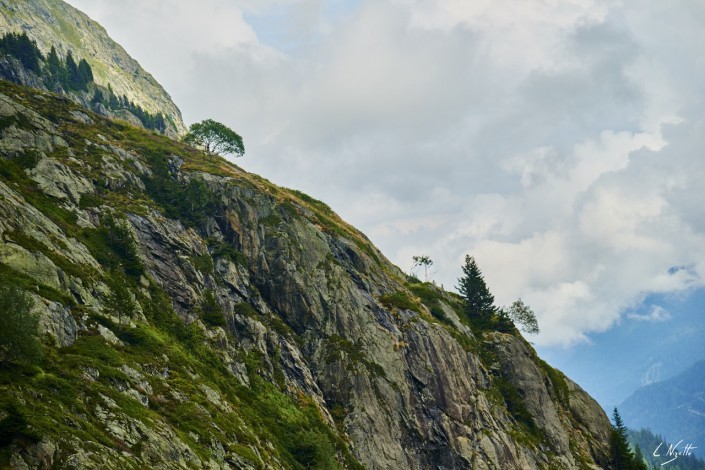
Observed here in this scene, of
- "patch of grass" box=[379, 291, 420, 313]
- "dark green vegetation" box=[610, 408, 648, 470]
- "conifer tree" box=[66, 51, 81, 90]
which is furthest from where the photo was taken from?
"conifer tree" box=[66, 51, 81, 90]

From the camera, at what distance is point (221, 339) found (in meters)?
73.8

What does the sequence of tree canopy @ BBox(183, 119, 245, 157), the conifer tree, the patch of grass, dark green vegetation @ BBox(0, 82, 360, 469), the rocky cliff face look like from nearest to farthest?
Result: dark green vegetation @ BBox(0, 82, 360, 469) → the rocky cliff face → the patch of grass → tree canopy @ BBox(183, 119, 245, 157) → the conifer tree

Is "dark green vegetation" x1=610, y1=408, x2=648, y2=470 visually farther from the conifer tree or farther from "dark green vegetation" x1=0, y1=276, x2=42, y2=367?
the conifer tree

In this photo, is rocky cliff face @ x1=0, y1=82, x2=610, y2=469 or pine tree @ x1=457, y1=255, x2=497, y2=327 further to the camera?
pine tree @ x1=457, y1=255, x2=497, y2=327

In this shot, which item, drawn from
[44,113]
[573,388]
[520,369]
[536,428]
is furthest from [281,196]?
[573,388]

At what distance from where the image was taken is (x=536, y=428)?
98.9m

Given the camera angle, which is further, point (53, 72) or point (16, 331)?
point (53, 72)

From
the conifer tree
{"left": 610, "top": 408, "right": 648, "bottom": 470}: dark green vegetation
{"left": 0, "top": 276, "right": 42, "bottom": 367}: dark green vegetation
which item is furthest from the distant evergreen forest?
{"left": 610, "top": 408, "right": 648, "bottom": 470}: dark green vegetation

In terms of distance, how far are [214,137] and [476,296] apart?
78350 mm

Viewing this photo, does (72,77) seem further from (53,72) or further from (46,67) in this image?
(46,67)

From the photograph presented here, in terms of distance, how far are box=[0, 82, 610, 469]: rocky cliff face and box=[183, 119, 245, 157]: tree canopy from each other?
68.7 feet

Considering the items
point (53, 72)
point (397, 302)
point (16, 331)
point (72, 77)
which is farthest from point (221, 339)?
point (72, 77)

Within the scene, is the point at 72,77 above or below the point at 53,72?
above

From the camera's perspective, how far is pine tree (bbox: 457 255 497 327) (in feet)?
408
